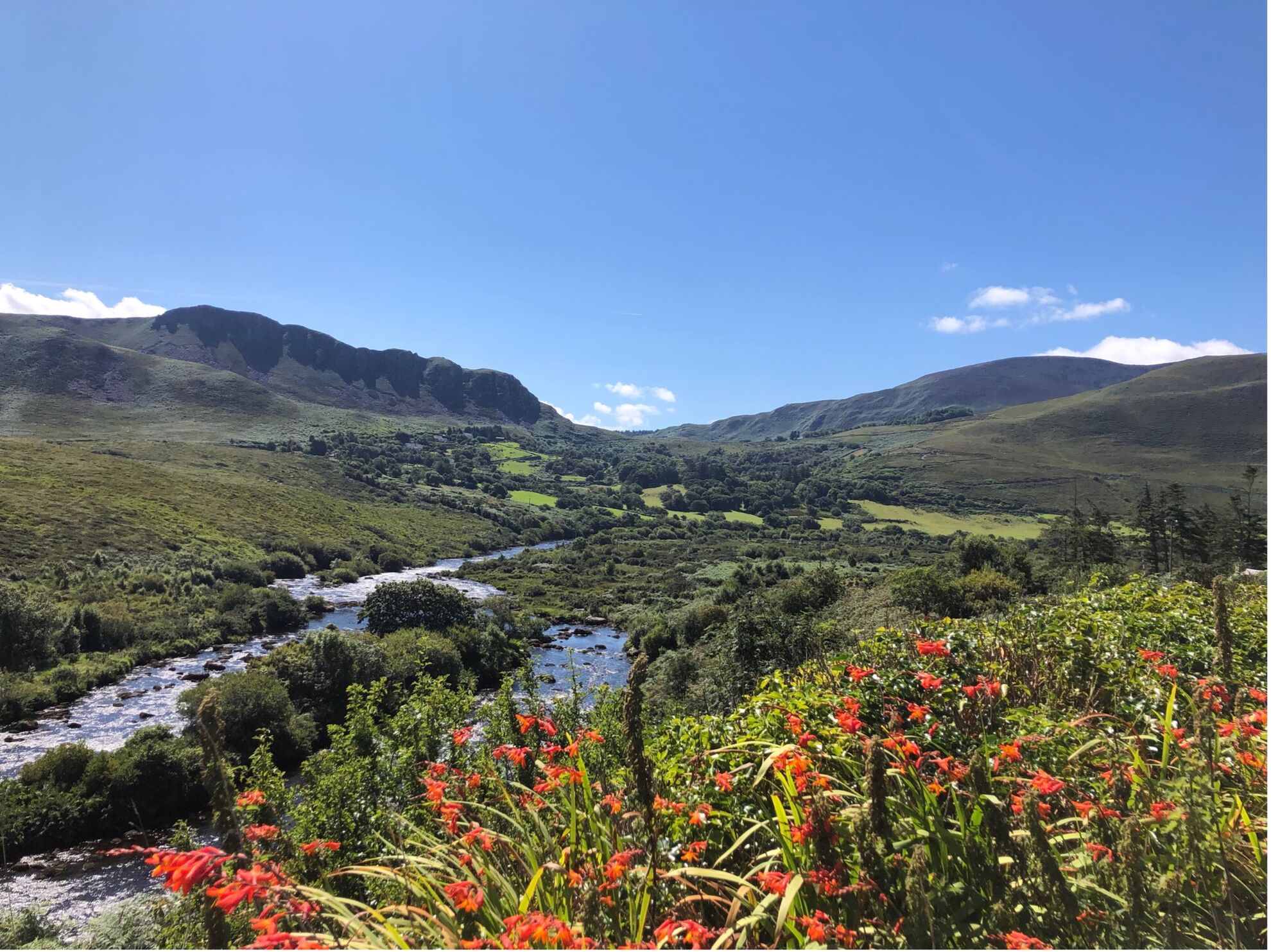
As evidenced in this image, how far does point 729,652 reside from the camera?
18.8m

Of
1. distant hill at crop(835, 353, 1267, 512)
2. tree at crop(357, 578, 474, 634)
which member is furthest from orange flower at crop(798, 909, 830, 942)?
distant hill at crop(835, 353, 1267, 512)

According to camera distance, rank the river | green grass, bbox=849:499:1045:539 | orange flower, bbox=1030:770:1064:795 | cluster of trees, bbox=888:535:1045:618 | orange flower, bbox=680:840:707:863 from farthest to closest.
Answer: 1. green grass, bbox=849:499:1045:539
2. cluster of trees, bbox=888:535:1045:618
3. the river
4. orange flower, bbox=680:840:707:863
5. orange flower, bbox=1030:770:1064:795

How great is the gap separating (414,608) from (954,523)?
104702mm

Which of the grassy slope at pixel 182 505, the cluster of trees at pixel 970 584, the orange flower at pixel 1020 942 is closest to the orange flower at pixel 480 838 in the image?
the orange flower at pixel 1020 942

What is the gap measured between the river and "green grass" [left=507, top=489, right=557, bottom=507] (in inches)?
2973

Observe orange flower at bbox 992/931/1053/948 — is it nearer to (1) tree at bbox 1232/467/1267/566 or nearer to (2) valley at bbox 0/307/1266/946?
(2) valley at bbox 0/307/1266/946

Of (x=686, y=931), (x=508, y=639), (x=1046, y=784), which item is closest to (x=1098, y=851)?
(x=1046, y=784)

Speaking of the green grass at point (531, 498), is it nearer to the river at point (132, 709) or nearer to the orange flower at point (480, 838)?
the river at point (132, 709)

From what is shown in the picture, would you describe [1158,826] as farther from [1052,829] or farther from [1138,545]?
[1138,545]

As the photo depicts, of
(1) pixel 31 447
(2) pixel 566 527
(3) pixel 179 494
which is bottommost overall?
(2) pixel 566 527

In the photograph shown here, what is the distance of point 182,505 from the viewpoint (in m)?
70.9

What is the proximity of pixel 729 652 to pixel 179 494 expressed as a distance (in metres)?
82.1

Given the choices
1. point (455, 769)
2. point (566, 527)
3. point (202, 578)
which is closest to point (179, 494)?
point (202, 578)

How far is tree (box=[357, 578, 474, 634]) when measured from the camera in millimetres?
43156
